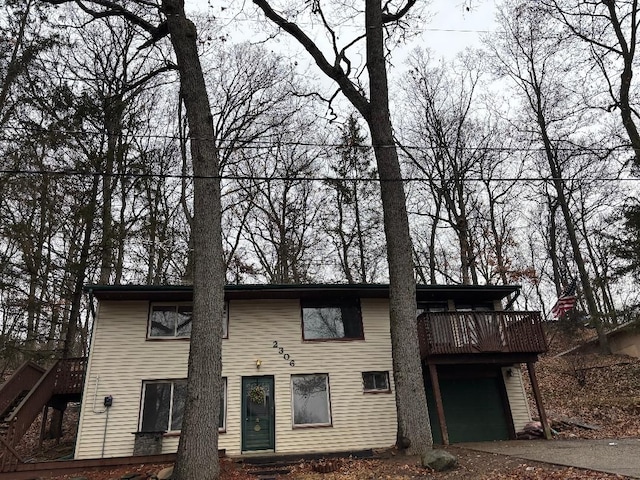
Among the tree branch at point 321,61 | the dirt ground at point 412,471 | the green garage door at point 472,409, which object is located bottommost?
the dirt ground at point 412,471

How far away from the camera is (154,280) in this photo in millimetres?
19141

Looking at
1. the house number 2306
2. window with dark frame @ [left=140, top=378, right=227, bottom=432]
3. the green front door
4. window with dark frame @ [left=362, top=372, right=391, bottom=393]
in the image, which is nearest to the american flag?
window with dark frame @ [left=362, top=372, right=391, bottom=393]

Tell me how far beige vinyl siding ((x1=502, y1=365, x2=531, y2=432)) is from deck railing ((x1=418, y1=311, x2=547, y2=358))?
1.65 metres

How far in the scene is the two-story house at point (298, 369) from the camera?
11.3 m

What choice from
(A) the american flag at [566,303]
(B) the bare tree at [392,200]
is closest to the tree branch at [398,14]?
(B) the bare tree at [392,200]

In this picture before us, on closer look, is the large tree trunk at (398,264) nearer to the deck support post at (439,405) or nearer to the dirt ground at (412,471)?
the dirt ground at (412,471)

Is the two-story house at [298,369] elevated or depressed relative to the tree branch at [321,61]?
depressed

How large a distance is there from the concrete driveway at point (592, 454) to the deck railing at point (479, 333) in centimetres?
240

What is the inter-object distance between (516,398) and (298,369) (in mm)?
6381

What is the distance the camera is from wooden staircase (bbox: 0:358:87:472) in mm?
8695

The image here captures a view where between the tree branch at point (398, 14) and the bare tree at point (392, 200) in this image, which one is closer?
the bare tree at point (392, 200)

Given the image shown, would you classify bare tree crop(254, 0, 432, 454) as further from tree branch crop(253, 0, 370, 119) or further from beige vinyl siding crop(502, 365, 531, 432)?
beige vinyl siding crop(502, 365, 531, 432)

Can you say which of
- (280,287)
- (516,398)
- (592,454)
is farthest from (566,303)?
(280,287)

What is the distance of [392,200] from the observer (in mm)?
9727
